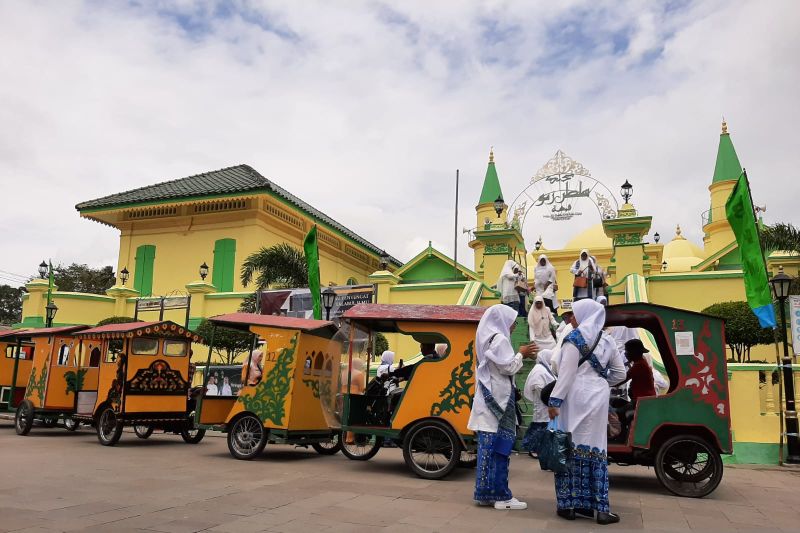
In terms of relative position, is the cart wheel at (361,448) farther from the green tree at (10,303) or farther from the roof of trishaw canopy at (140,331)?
the green tree at (10,303)

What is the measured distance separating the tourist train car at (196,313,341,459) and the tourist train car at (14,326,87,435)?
4.57 m

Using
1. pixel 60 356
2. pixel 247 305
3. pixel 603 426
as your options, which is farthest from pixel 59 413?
pixel 603 426

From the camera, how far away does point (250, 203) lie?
85.4ft

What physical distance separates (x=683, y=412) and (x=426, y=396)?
10.3 feet

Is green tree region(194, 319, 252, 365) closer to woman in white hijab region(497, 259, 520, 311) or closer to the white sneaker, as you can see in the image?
woman in white hijab region(497, 259, 520, 311)

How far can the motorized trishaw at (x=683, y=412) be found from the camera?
714 centimetres

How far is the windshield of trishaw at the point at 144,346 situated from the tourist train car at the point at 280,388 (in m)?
2.11

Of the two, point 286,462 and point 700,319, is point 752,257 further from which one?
point 286,462

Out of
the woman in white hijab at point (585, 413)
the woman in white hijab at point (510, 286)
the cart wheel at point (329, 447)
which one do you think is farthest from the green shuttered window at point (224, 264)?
the woman in white hijab at point (585, 413)

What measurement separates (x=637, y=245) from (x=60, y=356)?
15.7 metres

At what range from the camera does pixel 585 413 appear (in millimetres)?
5629

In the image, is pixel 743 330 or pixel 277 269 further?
pixel 277 269

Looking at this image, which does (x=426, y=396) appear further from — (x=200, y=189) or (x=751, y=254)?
(x=200, y=189)

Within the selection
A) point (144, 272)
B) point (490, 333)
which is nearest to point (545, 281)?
point (490, 333)
